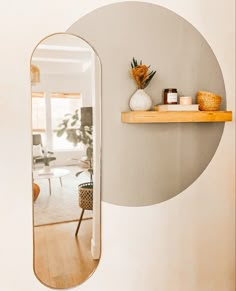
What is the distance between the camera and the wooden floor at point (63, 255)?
1.44 meters

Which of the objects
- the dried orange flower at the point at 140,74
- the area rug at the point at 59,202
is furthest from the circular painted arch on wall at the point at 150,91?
the area rug at the point at 59,202

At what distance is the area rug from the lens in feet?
4.66

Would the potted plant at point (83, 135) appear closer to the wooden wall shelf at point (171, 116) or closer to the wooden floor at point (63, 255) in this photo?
the wooden floor at point (63, 255)

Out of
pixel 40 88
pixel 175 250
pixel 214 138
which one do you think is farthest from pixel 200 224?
pixel 40 88

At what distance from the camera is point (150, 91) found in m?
1.58

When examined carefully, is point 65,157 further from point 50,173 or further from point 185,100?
point 185,100

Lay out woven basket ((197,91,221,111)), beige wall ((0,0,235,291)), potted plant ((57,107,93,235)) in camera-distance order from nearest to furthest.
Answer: beige wall ((0,0,235,291)) → potted plant ((57,107,93,235)) → woven basket ((197,91,221,111))

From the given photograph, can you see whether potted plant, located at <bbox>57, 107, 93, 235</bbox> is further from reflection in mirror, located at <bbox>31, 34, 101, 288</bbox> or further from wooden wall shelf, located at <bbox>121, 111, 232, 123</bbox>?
wooden wall shelf, located at <bbox>121, 111, 232, 123</bbox>

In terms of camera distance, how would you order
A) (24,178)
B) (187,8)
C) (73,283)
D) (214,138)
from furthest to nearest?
(214,138) < (187,8) < (73,283) < (24,178)

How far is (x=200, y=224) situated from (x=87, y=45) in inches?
47.6

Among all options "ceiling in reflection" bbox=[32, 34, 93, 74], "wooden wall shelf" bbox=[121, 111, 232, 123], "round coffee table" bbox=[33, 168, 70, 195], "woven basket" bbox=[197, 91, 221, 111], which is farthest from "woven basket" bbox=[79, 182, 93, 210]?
"woven basket" bbox=[197, 91, 221, 111]

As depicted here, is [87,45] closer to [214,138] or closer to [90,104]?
[90,104]

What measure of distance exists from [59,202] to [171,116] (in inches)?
27.3

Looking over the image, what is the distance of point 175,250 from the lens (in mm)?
1728
